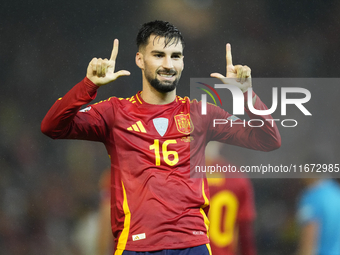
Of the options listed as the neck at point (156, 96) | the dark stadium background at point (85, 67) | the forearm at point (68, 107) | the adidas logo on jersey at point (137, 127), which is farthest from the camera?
the dark stadium background at point (85, 67)

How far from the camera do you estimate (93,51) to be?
291cm

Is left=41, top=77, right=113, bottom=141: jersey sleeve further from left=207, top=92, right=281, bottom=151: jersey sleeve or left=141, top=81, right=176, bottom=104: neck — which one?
left=207, top=92, right=281, bottom=151: jersey sleeve

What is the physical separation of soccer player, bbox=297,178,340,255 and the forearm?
185 centimetres

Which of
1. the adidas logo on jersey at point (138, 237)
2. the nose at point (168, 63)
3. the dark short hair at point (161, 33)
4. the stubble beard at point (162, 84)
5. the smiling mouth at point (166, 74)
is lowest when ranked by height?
the adidas logo on jersey at point (138, 237)

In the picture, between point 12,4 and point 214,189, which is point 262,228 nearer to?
point 214,189

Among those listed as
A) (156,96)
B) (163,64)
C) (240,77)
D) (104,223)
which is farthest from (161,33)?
(104,223)

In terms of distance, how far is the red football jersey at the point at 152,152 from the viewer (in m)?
1.73

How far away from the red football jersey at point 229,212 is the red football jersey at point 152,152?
2.89 ft

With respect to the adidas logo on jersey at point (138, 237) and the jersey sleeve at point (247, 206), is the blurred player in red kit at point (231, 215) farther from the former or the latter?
the adidas logo on jersey at point (138, 237)

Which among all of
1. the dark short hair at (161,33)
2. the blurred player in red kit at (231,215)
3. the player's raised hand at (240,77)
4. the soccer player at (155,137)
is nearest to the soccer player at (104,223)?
the blurred player in red kit at (231,215)

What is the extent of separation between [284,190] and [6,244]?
6.50ft

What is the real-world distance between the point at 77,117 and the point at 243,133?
33.0 inches

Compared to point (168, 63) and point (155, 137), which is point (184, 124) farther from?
point (168, 63)

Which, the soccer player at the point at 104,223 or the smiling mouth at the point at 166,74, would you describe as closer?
the smiling mouth at the point at 166,74
